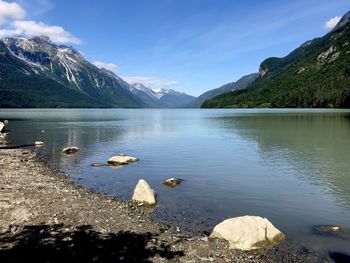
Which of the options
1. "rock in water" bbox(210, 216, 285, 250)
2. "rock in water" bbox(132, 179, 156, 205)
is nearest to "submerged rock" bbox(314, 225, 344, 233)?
"rock in water" bbox(210, 216, 285, 250)

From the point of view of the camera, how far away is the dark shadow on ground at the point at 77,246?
15.2 metres

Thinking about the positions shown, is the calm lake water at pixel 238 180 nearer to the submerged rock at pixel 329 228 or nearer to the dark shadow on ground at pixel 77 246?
the submerged rock at pixel 329 228

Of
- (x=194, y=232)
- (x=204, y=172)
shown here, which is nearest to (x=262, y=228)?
(x=194, y=232)

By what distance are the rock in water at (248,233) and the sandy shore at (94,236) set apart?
52 cm

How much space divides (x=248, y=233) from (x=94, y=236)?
7.64 m

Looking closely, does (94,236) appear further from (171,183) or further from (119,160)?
(119,160)

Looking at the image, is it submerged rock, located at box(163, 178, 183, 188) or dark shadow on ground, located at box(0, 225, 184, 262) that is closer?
dark shadow on ground, located at box(0, 225, 184, 262)

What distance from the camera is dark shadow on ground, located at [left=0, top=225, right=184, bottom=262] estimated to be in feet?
49.9

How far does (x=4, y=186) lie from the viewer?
2747 centimetres

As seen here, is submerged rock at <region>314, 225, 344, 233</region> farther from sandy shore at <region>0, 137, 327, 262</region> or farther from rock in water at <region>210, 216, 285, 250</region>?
sandy shore at <region>0, 137, 327, 262</region>

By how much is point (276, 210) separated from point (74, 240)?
13371 mm

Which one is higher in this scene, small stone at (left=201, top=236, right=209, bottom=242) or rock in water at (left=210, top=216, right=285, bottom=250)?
rock in water at (left=210, top=216, right=285, bottom=250)

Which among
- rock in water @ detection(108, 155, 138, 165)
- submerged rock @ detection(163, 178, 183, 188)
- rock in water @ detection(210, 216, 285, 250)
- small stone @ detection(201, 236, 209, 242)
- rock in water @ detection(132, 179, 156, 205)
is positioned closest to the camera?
rock in water @ detection(210, 216, 285, 250)

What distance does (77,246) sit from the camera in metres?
16.3
